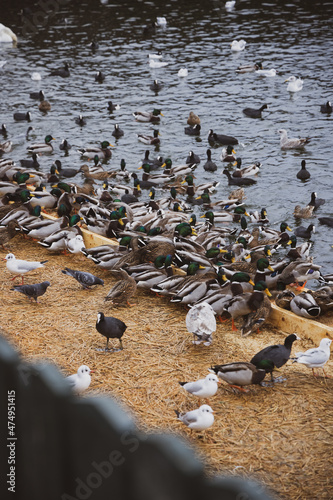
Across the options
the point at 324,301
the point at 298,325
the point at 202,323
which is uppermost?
the point at 202,323

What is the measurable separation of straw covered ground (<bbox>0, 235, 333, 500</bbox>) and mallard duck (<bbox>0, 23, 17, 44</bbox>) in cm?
2345

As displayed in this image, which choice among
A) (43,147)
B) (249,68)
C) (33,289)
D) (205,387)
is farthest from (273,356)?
(249,68)

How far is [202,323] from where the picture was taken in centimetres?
750

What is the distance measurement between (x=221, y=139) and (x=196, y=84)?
18.5 ft

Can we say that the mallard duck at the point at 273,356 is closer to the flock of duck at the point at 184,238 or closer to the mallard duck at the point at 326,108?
the flock of duck at the point at 184,238

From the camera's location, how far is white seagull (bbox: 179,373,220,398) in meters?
6.12

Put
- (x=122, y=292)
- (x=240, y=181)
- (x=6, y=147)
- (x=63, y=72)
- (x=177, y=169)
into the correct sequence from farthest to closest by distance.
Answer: (x=63, y=72) → (x=6, y=147) → (x=177, y=169) → (x=240, y=181) → (x=122, y=292)

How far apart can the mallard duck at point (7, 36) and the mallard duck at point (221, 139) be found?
1530cm

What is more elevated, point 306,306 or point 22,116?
point 306,306

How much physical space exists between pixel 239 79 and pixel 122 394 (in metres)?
19.7

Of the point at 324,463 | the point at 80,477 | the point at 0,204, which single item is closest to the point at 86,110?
the point at 0,204

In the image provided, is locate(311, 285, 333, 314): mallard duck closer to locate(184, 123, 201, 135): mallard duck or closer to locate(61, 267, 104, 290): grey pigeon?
locate(61, 267, 104, 290): grey pigeon

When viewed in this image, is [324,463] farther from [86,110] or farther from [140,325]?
[86,110]

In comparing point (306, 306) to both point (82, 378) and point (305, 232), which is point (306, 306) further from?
point (305, 232)
